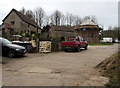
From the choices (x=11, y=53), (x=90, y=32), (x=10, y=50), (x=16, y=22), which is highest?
(x=16, y=22)

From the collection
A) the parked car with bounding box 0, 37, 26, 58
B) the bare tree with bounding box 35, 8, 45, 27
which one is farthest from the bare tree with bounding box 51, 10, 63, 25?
the parked car with bounding box 0, 37, 26, 58

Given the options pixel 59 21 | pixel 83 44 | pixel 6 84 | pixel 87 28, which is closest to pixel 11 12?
pixel 87 28

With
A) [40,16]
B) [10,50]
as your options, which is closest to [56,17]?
[40,16]

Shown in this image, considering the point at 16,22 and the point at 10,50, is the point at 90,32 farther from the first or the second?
the point at 10,50

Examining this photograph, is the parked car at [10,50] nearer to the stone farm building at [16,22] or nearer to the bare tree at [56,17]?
the stone farm building at [16,22]

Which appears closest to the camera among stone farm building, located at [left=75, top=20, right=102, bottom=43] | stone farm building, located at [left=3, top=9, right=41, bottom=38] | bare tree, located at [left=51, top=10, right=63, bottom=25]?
stone farm building, located at [left=75, top=20, right=102, bottom=43]

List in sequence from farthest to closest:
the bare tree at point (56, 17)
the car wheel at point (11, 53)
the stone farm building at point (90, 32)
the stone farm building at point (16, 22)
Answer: the bare tree at point (56, 17), the stone farm building at point (16, 22), the stone farm building at point (90, 32), the car wheel at point (11, 53)

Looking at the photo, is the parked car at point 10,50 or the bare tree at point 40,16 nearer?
the parked car at point 10,50

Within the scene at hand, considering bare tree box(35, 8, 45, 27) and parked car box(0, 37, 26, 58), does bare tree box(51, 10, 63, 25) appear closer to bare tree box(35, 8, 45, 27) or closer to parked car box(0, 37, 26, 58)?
bare tree box(35, 8, 45, 27)

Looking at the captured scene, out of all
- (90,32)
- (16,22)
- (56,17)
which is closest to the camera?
(90,32)

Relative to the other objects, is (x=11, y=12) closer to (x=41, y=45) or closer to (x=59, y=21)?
(x=59, y=21)

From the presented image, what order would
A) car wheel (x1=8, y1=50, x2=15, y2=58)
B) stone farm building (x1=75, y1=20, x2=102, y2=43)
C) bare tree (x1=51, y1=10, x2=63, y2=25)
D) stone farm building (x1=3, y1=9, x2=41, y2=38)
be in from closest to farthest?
car wheel (x1=8, y1=50, x2=15, y2=58)
stone farm building (x1=75, y1=20, x2=102, y2=43)
stone farm building (x1=3, y1=9, x2=41, y2=38)
bare tree (x1=51, y1=10, x2=63, y2=25)

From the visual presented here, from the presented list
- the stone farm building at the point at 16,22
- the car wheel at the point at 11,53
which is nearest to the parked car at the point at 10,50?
the car wheel at the point at 11,53

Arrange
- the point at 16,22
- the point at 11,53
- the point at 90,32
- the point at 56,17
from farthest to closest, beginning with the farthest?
the point at 56,17, the point at 16,22, the point at 90,32, the point at 11,53
